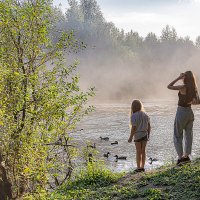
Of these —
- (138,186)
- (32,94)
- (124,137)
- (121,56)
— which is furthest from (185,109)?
(121,56)

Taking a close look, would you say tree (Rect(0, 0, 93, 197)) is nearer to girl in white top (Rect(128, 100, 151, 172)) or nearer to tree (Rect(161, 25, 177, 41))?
girl in white top (Rect(128, 100, 151, 172))

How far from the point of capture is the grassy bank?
849 centimetres

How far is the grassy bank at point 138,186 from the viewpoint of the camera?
27.9 feet

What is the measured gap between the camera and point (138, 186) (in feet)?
31.6

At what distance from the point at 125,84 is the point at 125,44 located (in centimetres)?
3900

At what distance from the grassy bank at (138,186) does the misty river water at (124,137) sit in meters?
10.1

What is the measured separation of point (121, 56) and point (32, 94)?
115m

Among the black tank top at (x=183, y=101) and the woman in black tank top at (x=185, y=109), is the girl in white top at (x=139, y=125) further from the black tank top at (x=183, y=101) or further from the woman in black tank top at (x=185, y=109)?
the black tank top at (x=183, y=101)

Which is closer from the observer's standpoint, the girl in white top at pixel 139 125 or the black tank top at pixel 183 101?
the black tank top at pixel 183 101

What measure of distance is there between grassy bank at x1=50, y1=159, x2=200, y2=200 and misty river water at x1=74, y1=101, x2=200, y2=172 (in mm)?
10052

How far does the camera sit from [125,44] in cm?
14138

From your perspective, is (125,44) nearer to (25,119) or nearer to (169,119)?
(169,119)

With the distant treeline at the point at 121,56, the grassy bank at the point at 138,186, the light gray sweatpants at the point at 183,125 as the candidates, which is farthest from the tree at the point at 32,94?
the distant treeline at the point at 121,56

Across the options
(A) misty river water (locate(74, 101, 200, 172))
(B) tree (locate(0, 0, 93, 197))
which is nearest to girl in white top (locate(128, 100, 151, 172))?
(B) tree (locate(0, 0, 93, 197))
